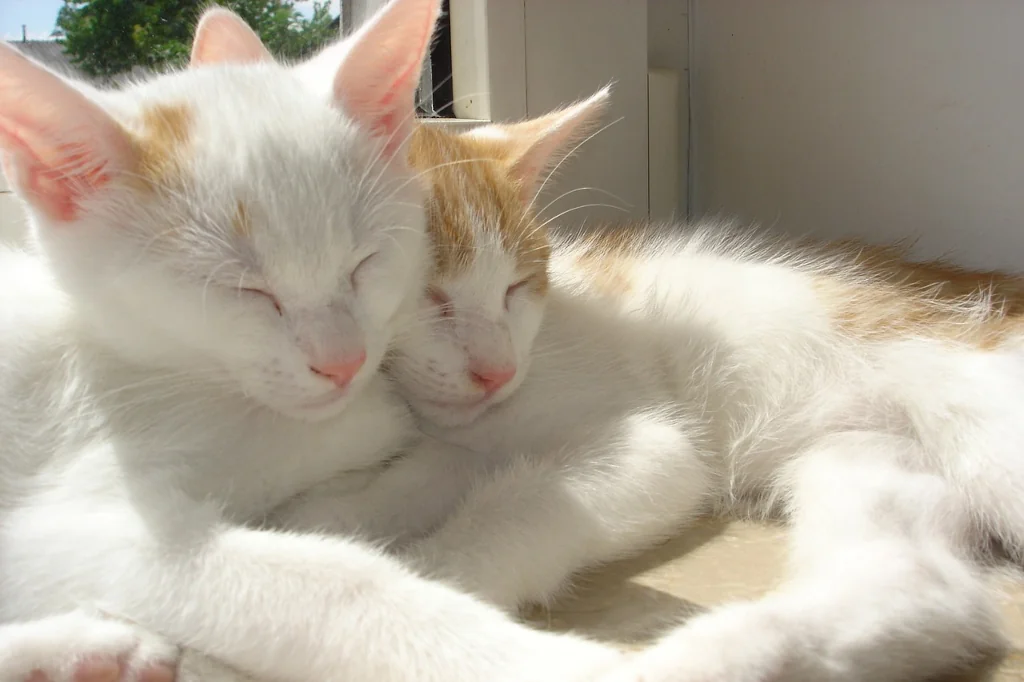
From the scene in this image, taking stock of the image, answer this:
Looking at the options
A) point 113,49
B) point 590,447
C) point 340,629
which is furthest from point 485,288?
point 113,49

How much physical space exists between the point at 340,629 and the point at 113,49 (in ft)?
3.49

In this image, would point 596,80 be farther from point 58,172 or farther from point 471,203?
point 58,172

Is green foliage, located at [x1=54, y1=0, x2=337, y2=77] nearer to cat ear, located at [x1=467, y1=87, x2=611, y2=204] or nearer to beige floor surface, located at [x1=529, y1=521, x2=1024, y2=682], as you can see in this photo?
cat ear, located at [x1=467, y1=87, x2=611, y2=204]

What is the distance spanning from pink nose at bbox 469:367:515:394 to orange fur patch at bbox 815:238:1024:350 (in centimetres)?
51

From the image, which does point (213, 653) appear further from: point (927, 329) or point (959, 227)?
point (959, 227)

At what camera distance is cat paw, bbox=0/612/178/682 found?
68 cm

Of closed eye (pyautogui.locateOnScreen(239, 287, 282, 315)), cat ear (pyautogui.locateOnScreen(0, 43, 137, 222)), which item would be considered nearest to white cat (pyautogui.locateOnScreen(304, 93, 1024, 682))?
closed eye (pyautogui.locateOnScreen(239, 287, 282, 315))

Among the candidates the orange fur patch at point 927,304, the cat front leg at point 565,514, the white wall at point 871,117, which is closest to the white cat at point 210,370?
the cat front leg at point 565,514

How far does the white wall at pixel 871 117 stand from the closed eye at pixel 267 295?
50.2 inches

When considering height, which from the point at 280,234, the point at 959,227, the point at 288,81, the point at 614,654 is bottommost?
the point at 614,654

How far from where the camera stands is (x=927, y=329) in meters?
1.19

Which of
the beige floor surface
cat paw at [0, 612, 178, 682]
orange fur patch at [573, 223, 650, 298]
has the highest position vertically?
orange fur patch at [573, 223, 650, 298]

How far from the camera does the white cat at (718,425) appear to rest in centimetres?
79

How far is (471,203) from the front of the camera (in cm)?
108
